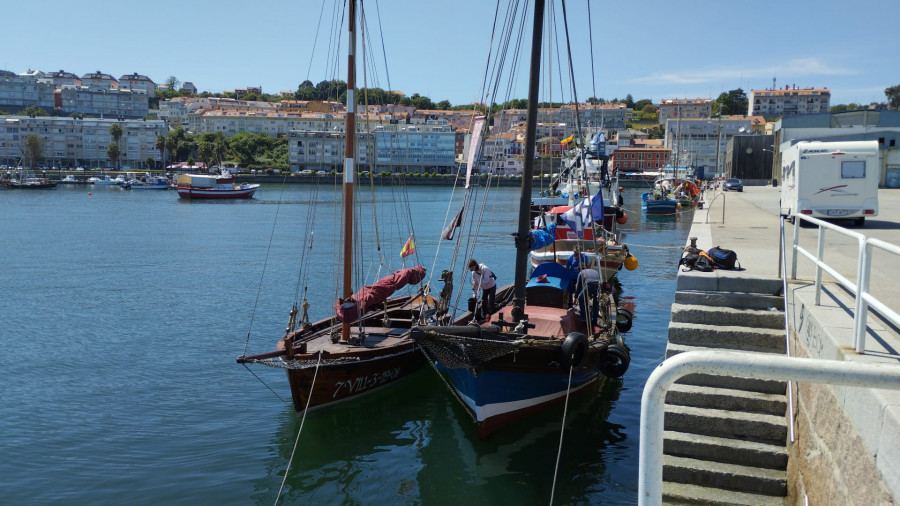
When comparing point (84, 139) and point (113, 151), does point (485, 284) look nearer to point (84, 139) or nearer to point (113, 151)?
point (113, 151)

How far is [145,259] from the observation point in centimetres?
4153

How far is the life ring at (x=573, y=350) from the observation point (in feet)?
39.0

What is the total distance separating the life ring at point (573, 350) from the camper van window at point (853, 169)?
1292 centimetres

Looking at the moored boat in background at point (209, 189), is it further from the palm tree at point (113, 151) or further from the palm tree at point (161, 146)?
the palm tree at point (113, 151)

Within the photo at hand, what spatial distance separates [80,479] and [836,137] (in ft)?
188

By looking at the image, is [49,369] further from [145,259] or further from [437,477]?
[145,259]

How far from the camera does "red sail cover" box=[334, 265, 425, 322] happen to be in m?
15.4

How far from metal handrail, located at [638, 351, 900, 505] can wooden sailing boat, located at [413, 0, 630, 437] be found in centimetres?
882

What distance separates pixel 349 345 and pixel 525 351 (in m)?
4.75

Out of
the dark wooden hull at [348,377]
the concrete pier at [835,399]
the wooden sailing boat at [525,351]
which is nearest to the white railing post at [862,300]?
the concrete pier at [835,399]

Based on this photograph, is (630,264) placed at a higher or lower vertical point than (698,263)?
lower

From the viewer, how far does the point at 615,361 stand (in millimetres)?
13305

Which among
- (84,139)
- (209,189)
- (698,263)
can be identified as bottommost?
(698,263)

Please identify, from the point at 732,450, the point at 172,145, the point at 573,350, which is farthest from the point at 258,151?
the point at 732,450
